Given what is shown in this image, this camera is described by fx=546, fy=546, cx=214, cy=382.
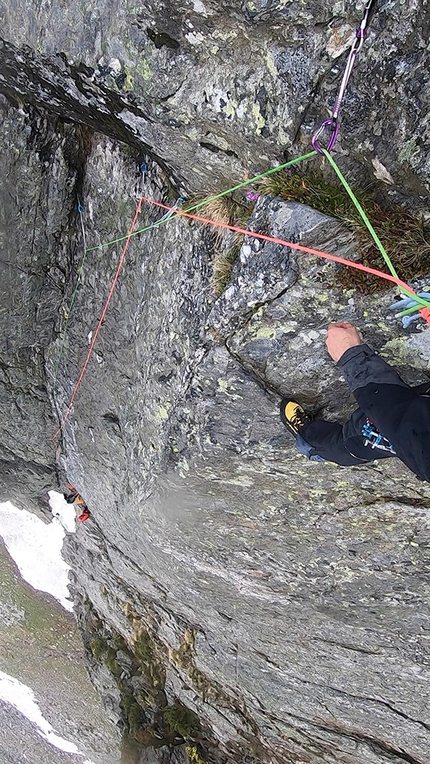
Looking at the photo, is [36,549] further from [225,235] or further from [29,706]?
[225,235]

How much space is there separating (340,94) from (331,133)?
289mm

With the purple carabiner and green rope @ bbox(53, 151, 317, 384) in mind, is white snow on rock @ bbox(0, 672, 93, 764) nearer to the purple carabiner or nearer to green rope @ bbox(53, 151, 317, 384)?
green rope @ bbox(53, 151, 317, 384)

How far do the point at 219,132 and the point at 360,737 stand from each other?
899 cm

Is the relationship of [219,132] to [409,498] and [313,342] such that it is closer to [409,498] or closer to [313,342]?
[313,342]

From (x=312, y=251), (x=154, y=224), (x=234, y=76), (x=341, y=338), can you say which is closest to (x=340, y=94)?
(x=234, y=76)

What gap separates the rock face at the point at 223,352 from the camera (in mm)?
4539

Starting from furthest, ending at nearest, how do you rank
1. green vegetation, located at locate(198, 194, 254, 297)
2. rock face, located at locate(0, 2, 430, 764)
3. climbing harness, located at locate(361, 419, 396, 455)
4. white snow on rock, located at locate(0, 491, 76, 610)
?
white snow on rock, located at locate(0, 491, 76, 610) < green vegetation, located at locate(198, 194, 254, 297) < climbing harness, located at locate(361, 419, 396, 455) < rock face, located at locate(0, 2, 430, 764)

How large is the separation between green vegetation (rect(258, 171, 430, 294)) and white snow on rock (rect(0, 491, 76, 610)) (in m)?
11.9

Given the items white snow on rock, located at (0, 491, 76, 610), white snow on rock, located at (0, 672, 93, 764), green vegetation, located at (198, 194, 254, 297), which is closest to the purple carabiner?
green vegetation, located at (198, 194, 254, 297)

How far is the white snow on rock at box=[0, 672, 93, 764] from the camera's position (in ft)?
52.1

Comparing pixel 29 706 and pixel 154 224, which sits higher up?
pixel 154 224

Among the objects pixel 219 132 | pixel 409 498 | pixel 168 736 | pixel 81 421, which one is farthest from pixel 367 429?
pixel 168 736

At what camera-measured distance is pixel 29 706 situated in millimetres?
16141

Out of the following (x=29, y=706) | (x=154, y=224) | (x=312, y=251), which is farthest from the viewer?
(x=29, y=706)
